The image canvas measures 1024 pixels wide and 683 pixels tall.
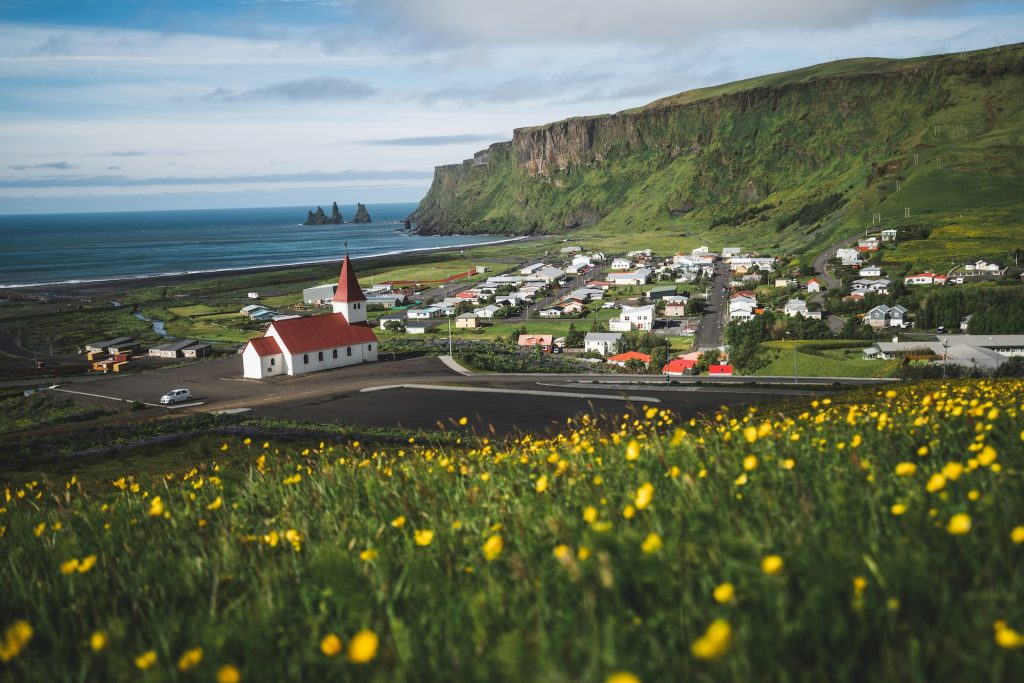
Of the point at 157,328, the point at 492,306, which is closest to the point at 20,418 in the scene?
the point at 157,328

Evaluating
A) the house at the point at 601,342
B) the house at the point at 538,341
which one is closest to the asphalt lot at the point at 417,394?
the house at the point at 538,341

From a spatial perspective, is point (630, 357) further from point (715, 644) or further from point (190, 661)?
point (715, 644)

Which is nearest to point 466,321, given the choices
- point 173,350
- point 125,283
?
point 173,350

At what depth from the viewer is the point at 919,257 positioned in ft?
389

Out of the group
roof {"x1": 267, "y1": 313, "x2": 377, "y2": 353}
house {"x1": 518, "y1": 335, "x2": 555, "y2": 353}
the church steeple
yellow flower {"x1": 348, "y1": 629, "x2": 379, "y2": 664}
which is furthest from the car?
yellow flower {"x1": 348, "y1": 629, "x2": 379, "y2": 664}

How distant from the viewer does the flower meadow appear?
231cm

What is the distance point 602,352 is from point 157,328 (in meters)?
61.8

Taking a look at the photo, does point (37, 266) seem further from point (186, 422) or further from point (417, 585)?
point (417, 585)

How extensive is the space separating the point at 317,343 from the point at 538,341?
30829 millimetres

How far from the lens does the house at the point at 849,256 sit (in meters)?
126

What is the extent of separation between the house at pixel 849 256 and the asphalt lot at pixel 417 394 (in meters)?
96.8

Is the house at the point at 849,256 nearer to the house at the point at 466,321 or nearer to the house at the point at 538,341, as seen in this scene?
the house at the point at 466,321

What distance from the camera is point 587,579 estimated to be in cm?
292

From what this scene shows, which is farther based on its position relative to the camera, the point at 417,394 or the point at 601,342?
the point at 601,342
